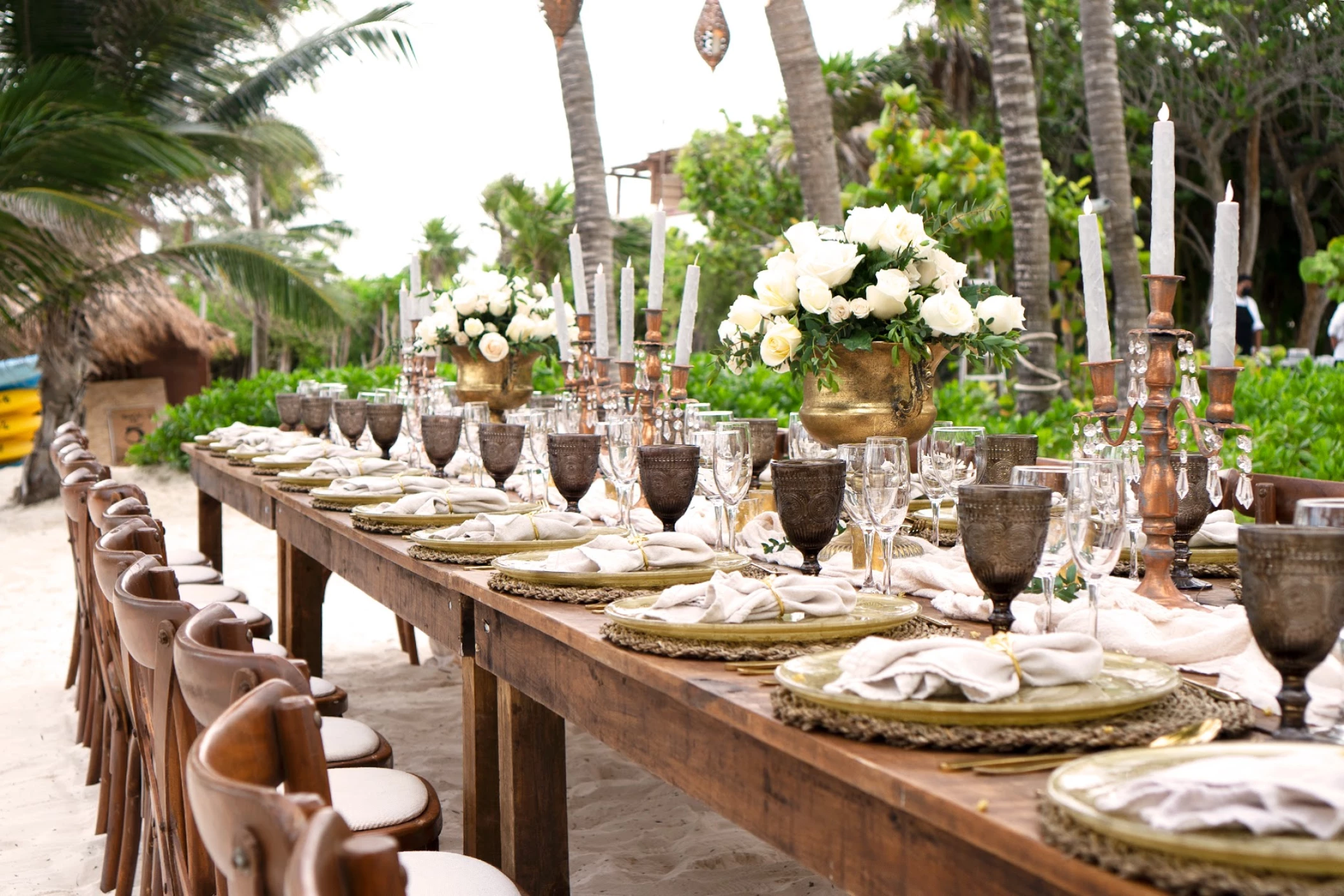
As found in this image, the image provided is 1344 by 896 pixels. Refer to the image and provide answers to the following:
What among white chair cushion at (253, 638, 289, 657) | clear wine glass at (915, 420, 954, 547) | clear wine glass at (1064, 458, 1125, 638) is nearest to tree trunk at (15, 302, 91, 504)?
white chair cushion at (253, 638, 289, 657)

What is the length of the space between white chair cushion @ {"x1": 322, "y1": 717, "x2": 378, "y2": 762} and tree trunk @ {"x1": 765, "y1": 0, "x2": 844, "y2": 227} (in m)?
4.71

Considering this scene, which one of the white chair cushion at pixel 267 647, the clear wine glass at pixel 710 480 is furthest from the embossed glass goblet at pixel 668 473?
the white chair cushion at pixel 267 647

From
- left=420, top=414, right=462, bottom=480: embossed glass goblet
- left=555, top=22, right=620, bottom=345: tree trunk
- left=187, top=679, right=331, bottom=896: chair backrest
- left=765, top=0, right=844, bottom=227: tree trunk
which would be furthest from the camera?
left=555, top=22, right=620, bottom=345: tree trunk

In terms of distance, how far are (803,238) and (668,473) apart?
1.93 ft

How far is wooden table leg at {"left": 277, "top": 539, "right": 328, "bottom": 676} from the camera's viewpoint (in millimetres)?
4469

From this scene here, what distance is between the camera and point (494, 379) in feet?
16.2

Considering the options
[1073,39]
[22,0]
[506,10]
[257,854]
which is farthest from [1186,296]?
[257,854]

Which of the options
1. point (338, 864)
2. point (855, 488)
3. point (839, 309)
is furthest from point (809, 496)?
point (338, 864)

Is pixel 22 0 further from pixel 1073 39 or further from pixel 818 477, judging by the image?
pixel 1073 39

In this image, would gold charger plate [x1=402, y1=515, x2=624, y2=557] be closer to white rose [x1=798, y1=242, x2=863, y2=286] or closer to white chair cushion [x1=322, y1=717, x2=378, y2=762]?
white chair cushion [x1=322, y1=717, x2=378, y2=762]

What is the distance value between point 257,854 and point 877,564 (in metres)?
1.45

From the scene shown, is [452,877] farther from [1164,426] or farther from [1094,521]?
[1164,426]

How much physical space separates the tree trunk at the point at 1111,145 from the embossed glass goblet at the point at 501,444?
17.5 feet

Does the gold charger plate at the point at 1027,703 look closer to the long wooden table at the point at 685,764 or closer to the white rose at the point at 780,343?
the long wooden table at the point at 685,764
